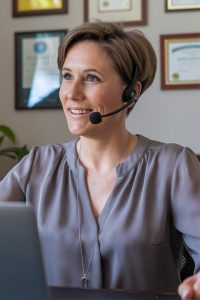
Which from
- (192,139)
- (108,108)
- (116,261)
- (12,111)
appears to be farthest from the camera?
(12,111)

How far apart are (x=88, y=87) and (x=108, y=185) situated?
0.83 ft

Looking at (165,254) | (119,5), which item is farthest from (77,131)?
(119,5)

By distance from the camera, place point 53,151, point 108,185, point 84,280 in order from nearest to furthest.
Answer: point 84,280, point 108,185, point 53,151

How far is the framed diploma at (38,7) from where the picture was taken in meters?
2.54

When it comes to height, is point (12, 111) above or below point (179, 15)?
below

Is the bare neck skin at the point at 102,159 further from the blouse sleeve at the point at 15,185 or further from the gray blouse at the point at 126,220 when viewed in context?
the blouse sleeve at the point at 15,185

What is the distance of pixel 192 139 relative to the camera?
7.91 feet

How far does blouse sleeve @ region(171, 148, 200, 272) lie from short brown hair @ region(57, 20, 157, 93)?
0.28 metres

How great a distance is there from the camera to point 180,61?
2404 mm

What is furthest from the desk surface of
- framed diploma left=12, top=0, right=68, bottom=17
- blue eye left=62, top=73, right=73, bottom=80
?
framed diploma left=12, top=0, right=68, bottom=17

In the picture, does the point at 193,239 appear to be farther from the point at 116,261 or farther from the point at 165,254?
the point at 116,261

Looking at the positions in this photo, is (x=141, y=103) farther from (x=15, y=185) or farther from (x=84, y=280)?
(x=84, y=280)

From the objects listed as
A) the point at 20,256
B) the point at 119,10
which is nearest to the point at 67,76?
the point at 20,256

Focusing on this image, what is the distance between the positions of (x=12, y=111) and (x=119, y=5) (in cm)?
80
